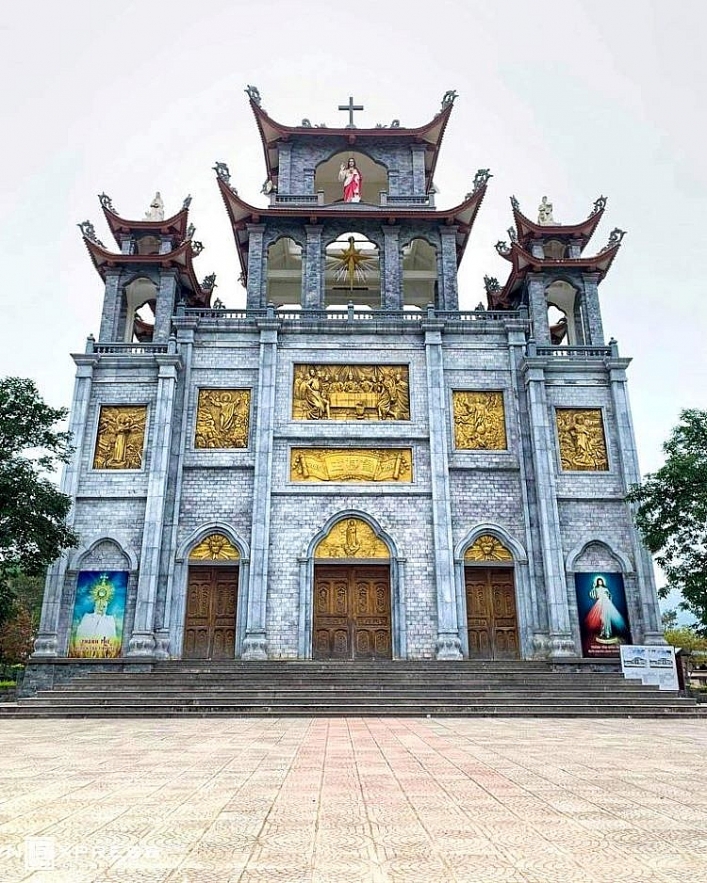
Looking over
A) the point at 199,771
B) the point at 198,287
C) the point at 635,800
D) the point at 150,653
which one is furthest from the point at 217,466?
the point at 635,800

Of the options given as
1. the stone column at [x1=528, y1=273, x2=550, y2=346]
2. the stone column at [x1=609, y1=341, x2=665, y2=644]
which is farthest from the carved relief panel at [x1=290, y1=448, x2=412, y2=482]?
the stone column at [x1=609, y1=341, x2=665, y2=644]

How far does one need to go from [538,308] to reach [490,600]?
10002 millimetres

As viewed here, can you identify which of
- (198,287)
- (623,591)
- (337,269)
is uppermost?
(337,269)

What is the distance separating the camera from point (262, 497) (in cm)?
2022

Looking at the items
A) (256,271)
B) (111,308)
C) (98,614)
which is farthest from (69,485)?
(256,271)

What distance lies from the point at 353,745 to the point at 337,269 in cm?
2333

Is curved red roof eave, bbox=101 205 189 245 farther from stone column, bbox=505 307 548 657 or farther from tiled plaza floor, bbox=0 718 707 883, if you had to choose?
tiled plaza floor, bbox=0 718 707 883

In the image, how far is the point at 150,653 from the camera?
18.0 m

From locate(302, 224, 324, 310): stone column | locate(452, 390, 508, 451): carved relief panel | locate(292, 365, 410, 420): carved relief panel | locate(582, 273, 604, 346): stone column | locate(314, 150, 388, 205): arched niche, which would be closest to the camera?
locate(452, 390, 508, 451): carved relief panel

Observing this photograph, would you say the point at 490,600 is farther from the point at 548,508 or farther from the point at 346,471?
the point at 346,471

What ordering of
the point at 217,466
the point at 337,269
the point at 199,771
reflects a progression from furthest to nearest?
the point at 337,269
the point at 217,466
the point at 199,771

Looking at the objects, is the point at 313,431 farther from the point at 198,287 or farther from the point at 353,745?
the point at 353,745

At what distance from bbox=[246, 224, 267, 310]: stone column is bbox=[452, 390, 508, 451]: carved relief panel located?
24.6ft

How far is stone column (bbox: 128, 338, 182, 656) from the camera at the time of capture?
18.4 meters
